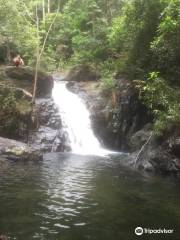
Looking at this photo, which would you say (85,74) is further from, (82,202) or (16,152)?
(82,202)

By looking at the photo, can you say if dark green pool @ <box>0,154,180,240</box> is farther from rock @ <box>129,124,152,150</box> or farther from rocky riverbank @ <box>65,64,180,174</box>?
rock @ <box>129,124,152,150</box>

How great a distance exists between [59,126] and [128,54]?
672 cm

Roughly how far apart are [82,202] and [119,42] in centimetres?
2004

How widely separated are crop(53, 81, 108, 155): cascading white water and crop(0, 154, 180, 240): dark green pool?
672 centimetres

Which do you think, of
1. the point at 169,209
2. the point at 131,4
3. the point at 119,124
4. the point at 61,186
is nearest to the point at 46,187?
the point at 61,186

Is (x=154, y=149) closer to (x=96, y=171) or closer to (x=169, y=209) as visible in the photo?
(x=96, y=171)

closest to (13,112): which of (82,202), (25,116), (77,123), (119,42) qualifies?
(25,116)

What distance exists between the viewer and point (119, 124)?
87.3 ft

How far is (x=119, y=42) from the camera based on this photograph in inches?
1185

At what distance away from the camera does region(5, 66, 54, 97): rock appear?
26766 mm

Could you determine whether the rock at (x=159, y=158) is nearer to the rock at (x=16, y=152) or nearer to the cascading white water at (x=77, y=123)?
the cascading white water at (x=77, y=123)

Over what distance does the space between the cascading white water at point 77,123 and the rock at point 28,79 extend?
1104 millimetres

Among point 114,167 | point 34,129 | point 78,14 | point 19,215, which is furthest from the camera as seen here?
point 78,14

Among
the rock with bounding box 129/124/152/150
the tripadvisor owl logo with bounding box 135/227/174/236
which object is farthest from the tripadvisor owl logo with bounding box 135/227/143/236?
the rock with bounding box 129/124/152/150
